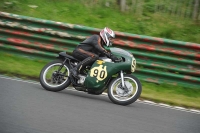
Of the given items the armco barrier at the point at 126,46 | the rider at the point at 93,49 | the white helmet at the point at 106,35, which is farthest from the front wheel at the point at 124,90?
the armco barrier at the point at 126,46

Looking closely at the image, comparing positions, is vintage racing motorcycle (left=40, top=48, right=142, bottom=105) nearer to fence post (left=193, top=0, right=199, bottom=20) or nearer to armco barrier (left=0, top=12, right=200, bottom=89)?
armco barrier (left=0, top=12, right=200, bottom=89)

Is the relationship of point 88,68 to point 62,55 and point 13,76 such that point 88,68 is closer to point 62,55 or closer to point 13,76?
point 62,55

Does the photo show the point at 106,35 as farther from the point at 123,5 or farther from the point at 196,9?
the point at 196,9

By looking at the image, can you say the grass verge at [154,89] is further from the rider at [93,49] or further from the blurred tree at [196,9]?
the blurred tree at [196,9]

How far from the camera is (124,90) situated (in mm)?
8766

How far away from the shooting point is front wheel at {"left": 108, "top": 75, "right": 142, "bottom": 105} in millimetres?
8602

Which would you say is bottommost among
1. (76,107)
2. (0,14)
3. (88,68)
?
(76,107)

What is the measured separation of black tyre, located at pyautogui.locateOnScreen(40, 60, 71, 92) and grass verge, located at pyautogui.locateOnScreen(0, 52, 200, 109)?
3.86 feet

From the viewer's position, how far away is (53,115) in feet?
22.5

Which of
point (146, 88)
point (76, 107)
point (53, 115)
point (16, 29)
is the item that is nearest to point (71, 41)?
point (16, 29)

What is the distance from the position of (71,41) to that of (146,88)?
8.22 ft

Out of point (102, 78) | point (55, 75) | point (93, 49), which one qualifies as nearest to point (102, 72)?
point (102, 78)

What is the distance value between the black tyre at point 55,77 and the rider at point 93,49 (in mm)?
245

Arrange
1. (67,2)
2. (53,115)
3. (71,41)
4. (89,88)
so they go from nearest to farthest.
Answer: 1. (53,115)
2. (89,88)
3. (71,41)
4. (67,2)
